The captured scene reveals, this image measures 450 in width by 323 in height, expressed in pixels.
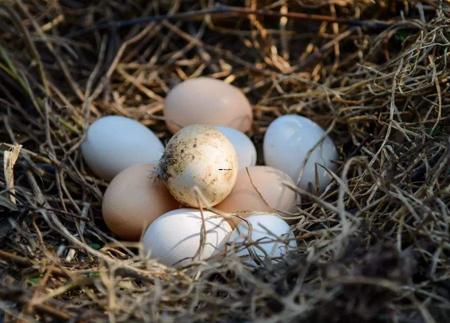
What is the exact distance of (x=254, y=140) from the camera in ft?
7.19

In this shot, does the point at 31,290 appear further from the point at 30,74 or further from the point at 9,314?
the point at 30,74

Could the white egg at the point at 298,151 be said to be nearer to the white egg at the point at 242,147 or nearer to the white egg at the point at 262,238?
the white egg at the point at 242,147

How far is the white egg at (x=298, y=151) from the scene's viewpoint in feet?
6.30

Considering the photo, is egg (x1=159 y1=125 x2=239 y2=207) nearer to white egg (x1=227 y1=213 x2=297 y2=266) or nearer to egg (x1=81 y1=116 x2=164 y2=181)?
white egg (x1=227 y1=213 x2=297 y2=266)

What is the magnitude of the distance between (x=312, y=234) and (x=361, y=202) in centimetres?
17

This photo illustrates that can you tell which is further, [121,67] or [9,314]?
[121,67]

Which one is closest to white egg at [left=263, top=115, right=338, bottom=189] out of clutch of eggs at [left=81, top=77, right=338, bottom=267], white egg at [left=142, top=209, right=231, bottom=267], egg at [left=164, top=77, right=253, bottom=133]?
clutch of eggs at [left=81, top=77, right=338, bottom=267]

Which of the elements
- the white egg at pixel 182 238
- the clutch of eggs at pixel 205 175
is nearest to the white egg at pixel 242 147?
the clutch of eggs at pixel 205 175

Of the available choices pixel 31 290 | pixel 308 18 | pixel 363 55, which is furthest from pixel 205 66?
pixel 31 290

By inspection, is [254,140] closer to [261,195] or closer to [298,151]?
[298,151]

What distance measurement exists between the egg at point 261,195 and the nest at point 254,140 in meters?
0.07

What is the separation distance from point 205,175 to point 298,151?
350 millimetres

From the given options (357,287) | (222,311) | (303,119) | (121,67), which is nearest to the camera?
(357,287)

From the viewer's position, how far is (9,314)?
135cm
